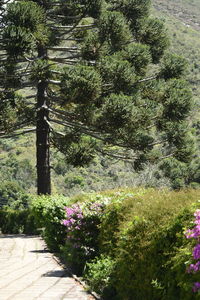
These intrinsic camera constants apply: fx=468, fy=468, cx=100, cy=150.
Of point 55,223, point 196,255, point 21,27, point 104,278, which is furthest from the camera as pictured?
point 21,27

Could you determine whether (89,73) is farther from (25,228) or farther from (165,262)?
(165,262)

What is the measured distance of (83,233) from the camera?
7531 millimetres

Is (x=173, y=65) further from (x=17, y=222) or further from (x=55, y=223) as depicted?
(x=55, y=223)

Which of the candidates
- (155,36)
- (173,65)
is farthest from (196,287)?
(155,36)

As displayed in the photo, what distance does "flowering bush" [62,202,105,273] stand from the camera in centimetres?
745

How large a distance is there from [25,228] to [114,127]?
5479 mm

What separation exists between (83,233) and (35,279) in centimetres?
103

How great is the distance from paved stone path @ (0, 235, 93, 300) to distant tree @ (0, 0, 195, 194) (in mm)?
6264

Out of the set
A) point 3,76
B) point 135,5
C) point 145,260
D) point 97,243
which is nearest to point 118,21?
point 135,5

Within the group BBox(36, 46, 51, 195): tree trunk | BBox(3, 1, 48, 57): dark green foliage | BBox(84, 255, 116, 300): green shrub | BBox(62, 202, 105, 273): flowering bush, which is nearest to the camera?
BBox(84, 255, 116, 300): green shrub

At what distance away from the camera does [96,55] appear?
17.7m

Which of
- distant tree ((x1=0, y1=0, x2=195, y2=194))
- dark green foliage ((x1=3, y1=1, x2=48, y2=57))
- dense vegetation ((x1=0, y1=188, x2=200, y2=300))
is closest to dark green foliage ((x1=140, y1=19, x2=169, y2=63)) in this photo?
distant tree ((x1=0, y1=0, x2=195, y2=194))

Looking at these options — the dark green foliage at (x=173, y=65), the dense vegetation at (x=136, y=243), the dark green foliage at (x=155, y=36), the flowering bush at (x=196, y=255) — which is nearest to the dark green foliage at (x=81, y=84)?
the dark green foliage at (x=173, y=65)

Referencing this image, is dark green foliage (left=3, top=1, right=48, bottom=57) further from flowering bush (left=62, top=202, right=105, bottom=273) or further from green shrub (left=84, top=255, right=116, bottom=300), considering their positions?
green shrub (left=84, top=255, right=116, bottom=300)
